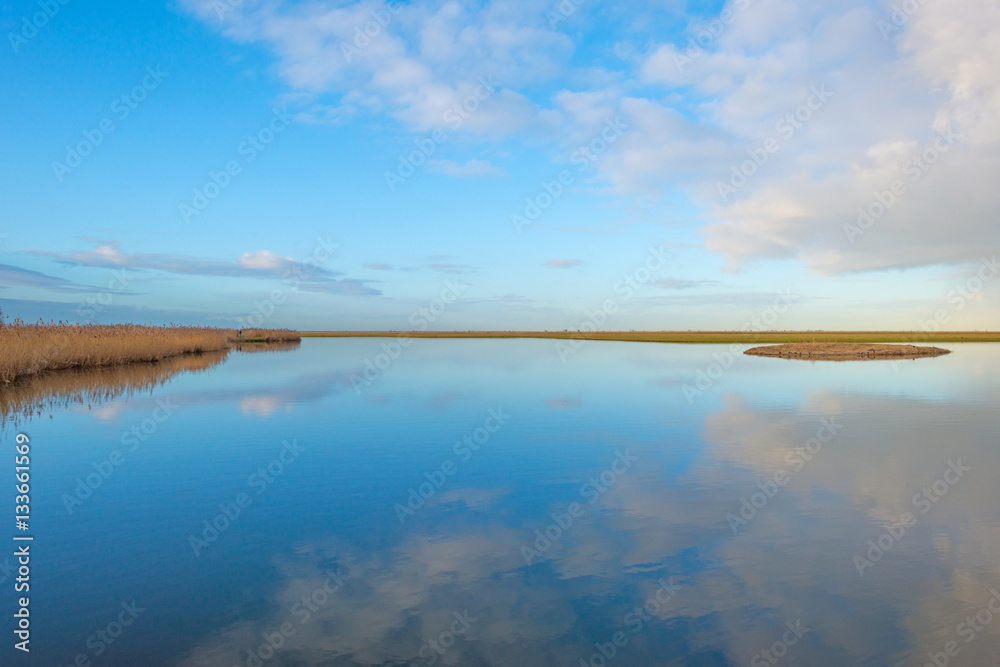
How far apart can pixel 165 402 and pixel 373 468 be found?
1158cm

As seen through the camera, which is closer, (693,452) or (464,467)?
(464,467)

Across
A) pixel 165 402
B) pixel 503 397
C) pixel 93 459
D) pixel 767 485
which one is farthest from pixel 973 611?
pixel 165 402

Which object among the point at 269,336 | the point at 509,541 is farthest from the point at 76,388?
the point at 269,336

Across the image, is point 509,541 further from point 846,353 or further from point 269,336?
point 269,336

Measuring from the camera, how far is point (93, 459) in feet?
36.8

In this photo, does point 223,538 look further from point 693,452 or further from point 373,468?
point 693,452

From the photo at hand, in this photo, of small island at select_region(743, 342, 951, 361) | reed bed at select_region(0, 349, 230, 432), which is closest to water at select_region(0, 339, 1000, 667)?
reed bed at select_region(0, 349, 230, 432)

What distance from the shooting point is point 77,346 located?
27.7 metres

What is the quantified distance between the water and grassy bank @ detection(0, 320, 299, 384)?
10387mm

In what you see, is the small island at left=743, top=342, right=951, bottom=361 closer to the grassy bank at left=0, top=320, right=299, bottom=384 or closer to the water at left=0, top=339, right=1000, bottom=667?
the water at left=0, top=339, right=1000, bottom=667

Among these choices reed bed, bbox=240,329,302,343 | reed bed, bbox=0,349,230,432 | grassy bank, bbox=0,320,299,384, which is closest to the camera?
reed bed, bbox=0,349,230,432

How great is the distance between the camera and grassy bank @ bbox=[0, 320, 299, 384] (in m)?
23.0

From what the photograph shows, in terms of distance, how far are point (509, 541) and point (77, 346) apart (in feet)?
95.7

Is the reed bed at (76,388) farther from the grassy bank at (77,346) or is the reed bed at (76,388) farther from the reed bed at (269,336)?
the reed bed at (269,336)
